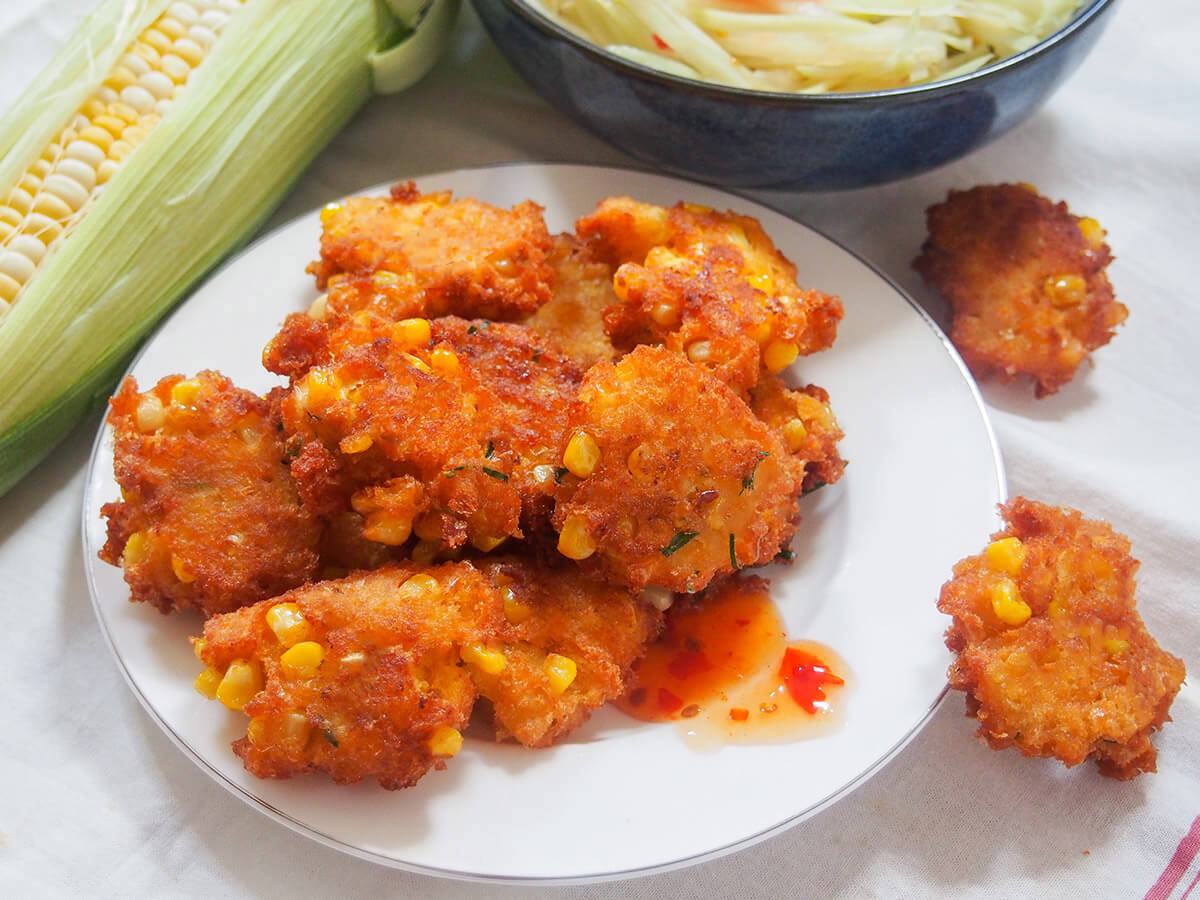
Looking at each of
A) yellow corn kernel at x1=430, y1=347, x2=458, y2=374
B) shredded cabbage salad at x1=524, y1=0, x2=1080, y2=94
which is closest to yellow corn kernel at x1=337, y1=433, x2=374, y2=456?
yellow corn kernel at x1=430, y1=347, x2=458, y2=374

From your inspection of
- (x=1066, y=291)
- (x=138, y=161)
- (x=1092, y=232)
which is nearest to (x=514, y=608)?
(x=138, y=161)

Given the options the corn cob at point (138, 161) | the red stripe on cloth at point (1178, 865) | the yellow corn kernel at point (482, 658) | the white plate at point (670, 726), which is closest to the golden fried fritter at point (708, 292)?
the white plate at point (670, 726)

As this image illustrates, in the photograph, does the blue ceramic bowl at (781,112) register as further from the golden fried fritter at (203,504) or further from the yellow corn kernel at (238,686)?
the yellow corn kernel at (238,686)

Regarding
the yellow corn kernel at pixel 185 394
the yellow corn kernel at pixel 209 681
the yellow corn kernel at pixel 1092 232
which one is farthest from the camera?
the yellow corn kernel at pixel 1092 232

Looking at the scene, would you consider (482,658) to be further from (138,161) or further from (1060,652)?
(138,161)

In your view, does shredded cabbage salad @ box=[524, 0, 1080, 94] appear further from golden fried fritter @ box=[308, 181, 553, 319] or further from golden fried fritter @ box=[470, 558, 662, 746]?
golden fried fritter @ box=[470, 558, 662, 746]
